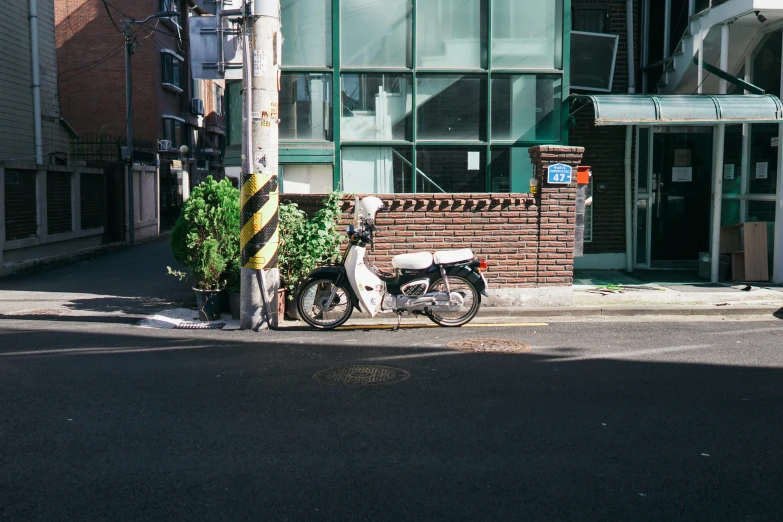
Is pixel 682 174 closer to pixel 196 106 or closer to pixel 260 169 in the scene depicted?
pixel 260 169

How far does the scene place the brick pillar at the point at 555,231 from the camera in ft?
36.8

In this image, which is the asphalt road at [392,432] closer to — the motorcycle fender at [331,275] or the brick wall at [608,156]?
the motorcycle fender at [331,275]

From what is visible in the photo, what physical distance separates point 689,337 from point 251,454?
20.0 feet

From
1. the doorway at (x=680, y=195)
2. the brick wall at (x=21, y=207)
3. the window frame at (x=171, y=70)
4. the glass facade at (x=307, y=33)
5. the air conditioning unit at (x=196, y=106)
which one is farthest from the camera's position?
the air conditioning unit at (x=196, y=106)

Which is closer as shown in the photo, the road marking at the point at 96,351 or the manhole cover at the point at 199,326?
the road marking at the point at 96,351

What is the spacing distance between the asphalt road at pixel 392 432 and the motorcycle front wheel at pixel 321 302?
0.82m

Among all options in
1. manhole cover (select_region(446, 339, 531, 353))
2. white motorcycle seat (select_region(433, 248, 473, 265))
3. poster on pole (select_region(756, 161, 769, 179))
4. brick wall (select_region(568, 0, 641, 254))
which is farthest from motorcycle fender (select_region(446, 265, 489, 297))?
poster on pole (select_region(756, 161, 769, 179))

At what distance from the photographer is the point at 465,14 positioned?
12.3 m

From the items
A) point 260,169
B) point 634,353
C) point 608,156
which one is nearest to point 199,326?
point 260,169

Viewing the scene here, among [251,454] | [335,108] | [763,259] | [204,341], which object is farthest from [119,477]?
[763,259]

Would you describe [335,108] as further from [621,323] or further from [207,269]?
[621,323]

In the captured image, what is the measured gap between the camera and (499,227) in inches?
441

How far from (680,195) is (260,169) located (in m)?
8.63

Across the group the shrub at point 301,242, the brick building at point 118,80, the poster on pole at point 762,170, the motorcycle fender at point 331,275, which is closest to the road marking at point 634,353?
the motorcycle fender at point 331,275
